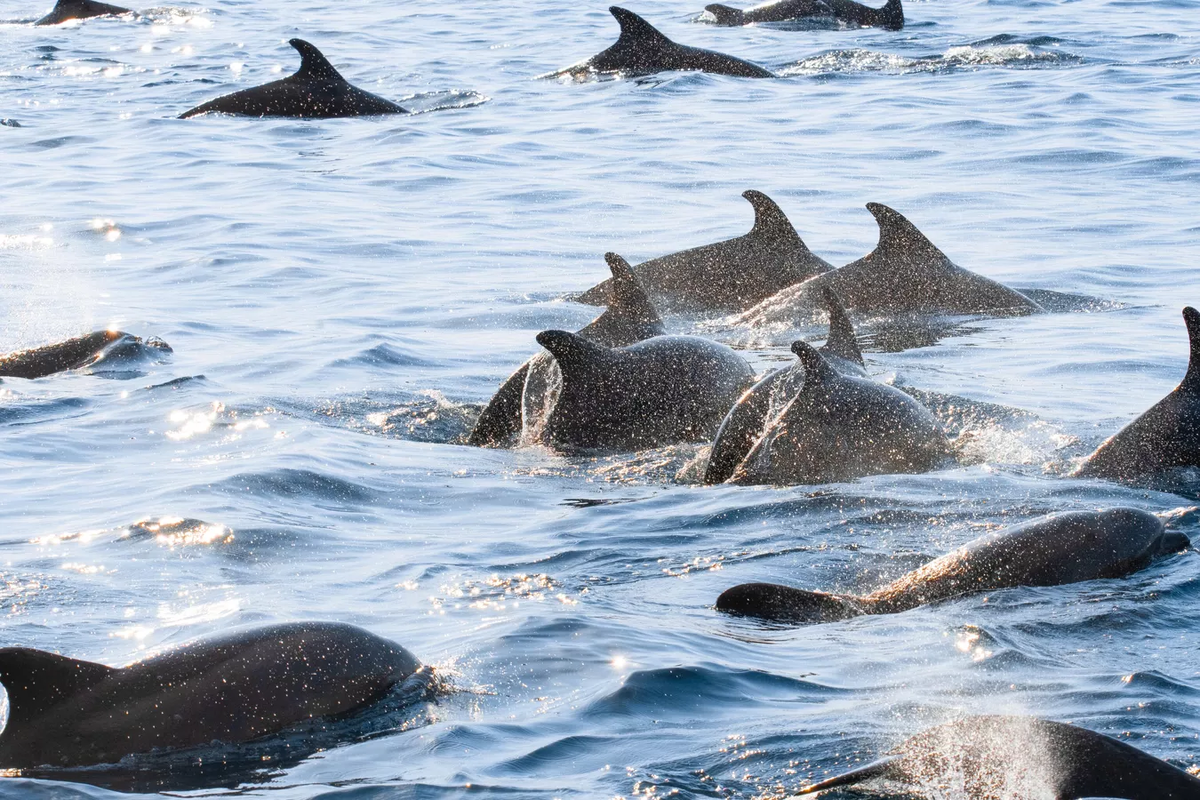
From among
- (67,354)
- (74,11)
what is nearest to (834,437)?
(67,354)

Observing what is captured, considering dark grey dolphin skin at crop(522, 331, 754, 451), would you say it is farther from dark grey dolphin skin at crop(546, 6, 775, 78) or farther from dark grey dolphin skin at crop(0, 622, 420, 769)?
dark grey dolphin skin at crop(546, 6, 775, 78)

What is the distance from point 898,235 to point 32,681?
23.4ft

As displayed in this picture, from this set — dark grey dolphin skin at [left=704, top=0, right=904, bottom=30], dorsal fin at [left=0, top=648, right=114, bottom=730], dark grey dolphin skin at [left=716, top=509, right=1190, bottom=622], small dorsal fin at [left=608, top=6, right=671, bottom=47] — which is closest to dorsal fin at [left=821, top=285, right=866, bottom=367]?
dark grey dolphin skin at [left=716, top=509, right=1190, bottom=622]

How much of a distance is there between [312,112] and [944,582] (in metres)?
16.4

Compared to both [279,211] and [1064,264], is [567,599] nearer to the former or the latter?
[1064,264]

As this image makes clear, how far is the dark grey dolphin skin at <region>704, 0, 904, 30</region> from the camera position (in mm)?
25594

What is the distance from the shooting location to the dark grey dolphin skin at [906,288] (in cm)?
1041

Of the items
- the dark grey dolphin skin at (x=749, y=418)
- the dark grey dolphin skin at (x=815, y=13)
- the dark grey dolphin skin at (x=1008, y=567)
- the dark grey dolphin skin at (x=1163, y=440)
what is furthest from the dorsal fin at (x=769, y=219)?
the dark grey dolphin skin at (x=815, y=13)

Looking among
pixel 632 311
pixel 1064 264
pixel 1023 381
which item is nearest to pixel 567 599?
pixel 632 311

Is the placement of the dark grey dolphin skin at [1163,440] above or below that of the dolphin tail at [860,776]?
below

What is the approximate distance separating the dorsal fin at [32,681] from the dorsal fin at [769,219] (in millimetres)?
7138

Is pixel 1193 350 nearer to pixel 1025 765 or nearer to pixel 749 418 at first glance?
pixel 749 418

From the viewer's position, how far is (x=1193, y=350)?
256 inches

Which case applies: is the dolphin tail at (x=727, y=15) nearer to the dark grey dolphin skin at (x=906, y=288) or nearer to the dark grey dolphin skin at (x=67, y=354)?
the dark grey dolphin skin at (x=906, y=288)
